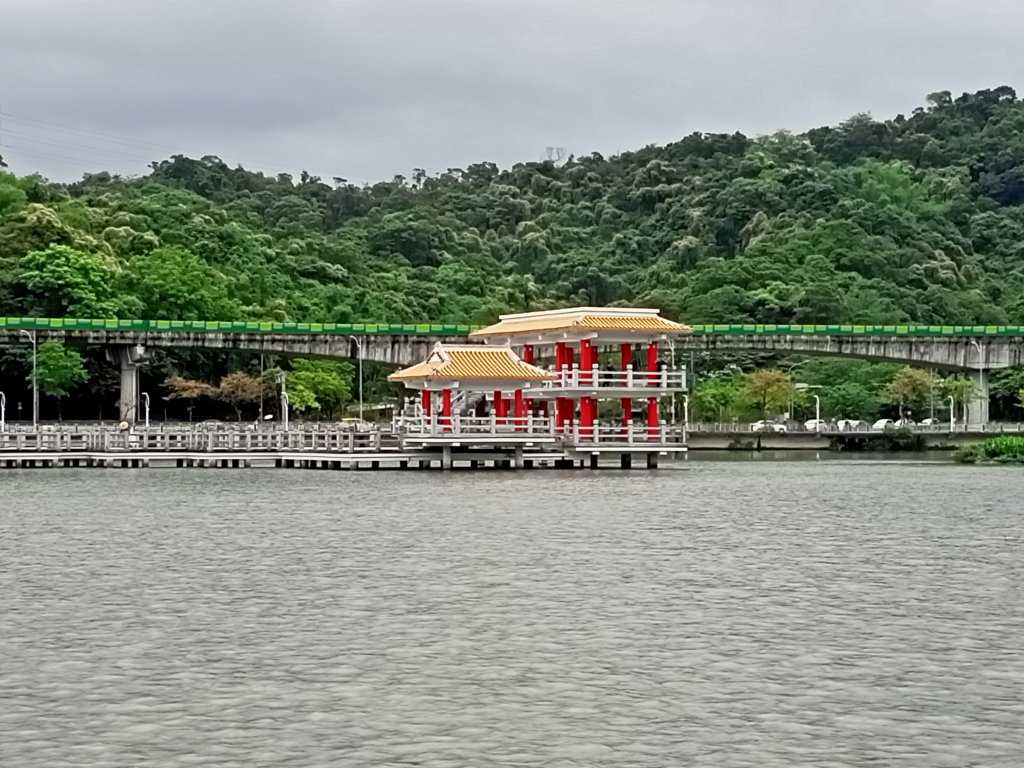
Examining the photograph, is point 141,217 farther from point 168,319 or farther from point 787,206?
point 787,206

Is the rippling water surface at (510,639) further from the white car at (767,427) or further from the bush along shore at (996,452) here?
the white car at (767,427)

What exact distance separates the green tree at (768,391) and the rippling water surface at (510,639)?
204 feet

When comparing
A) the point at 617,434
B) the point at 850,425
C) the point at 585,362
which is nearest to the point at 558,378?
the point at 585,362

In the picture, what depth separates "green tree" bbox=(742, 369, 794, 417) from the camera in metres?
104

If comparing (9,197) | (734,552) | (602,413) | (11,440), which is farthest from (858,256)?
(734,552)

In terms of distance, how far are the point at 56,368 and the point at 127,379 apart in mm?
4143

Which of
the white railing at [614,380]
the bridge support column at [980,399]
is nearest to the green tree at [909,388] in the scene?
the bridge support column at [980,399]

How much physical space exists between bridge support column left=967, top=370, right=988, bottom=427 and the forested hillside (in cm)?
1155

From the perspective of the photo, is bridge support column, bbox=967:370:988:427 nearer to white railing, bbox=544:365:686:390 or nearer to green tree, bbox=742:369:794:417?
green tree, bbox=742:369:794:417

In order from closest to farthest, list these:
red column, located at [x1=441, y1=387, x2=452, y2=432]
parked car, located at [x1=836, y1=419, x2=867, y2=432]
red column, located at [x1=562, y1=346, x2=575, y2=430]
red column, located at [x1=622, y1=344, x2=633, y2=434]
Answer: red column, located at [x1=441, y1=387, x2=452, y2=432]
red column, located at [x1=622, y1=344, x2=633, y2=434]
red column, located at [x1=562, y1=346, x2=575, y2=430]
parked car, located at [x1=836, y1=419, x2=867, y2=432]

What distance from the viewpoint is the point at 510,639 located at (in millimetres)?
21422

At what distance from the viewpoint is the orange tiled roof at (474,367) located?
2336 inches

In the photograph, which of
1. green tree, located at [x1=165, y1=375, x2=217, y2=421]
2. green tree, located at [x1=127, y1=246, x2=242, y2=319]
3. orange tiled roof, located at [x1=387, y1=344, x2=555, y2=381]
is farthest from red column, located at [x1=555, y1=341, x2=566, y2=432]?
green tree, located at [x1=127, y1=246, x2=242, y2=319]

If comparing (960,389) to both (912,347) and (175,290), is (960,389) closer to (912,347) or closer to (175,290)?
(912,347)
